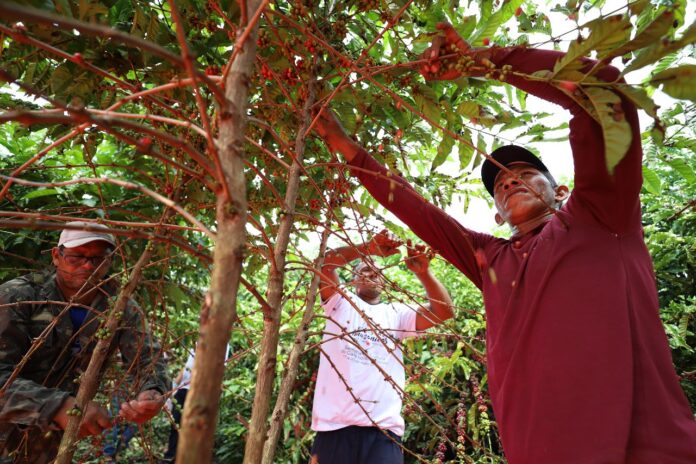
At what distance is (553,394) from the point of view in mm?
1334

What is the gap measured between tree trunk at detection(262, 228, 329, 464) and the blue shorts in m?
1.25

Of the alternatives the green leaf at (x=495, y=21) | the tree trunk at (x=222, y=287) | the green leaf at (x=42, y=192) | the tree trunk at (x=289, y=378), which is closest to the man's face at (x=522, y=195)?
the green leaf at (x=495, y=21)

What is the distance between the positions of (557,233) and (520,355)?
43 cm

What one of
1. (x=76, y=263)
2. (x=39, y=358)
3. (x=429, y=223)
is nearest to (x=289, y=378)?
(x=429, y=223)

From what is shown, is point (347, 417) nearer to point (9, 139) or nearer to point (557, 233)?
point (557, 233)

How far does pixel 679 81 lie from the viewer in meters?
0.84

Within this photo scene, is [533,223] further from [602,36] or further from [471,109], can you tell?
[602,36]

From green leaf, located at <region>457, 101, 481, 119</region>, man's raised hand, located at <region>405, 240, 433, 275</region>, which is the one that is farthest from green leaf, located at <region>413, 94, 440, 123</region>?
man's raised hand, located at <region>405, 240, 433, 275</region>

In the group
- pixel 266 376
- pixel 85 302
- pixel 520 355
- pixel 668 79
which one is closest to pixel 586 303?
pixel 520 355

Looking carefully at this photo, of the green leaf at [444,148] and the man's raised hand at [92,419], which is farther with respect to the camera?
the man's raised hand at [92,419]

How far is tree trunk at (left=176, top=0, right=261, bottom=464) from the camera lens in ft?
1.93

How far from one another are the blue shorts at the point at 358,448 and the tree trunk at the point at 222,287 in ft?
8.56

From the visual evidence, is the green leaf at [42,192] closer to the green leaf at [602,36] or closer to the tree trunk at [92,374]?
the tree trunk at [92,374]

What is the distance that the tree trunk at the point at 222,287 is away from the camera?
0.59 m
